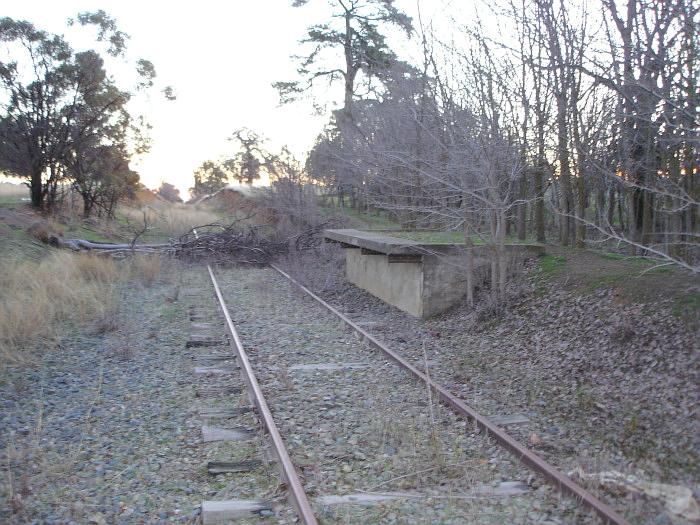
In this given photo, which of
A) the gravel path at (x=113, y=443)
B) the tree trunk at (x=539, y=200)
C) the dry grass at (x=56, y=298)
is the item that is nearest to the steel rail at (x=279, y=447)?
the gravel path at (x=113, y=443)

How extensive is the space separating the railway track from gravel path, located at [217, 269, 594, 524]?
0.4 inches

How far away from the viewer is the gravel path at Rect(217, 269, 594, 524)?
485cm

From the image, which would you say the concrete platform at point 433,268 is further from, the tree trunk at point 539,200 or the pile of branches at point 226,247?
the pile of branches at point 226,247

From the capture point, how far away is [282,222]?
28.1 metres

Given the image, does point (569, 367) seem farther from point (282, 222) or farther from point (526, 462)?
point (282, 222)

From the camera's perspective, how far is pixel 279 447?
5789 mm

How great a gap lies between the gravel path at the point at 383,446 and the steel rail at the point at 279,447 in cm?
15

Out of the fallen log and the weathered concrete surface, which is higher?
the fallen log

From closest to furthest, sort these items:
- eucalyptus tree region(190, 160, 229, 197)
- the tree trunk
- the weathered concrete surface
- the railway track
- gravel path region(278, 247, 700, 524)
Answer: the railway track
gravel path region(278, 247, 700, 524)
the weathered concrete surface
the tree trunk
eucalyptus tree region(190, 160, 229, 197)

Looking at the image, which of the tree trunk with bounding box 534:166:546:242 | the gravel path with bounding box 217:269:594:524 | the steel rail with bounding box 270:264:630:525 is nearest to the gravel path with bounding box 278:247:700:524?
the steel rail with bounding box 270:264:630:525

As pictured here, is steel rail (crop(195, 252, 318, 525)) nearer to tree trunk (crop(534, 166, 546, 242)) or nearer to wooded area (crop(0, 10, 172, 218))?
tree trunk (crop(534, 166, 546, 242))

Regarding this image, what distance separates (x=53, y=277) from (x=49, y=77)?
19.3 m

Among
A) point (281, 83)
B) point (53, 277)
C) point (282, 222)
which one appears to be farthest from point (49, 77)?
point (53, 277)

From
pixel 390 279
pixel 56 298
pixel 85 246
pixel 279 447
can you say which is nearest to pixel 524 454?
pixel 279 447
